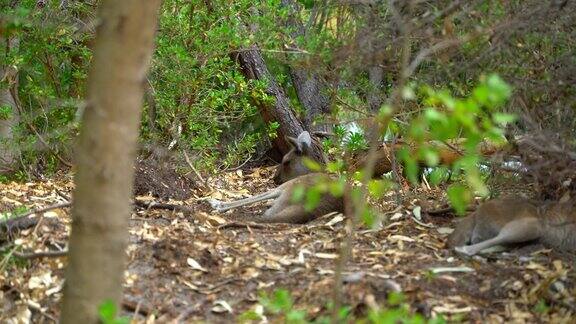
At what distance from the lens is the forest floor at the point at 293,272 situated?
5113mm

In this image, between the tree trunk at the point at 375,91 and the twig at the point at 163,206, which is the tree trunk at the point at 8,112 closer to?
the twig at the point at 163,206

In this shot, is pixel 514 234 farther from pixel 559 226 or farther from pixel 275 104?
pixel 275 104

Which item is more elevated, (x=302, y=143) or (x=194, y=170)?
(x=302, y=143)

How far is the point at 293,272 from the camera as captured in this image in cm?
572

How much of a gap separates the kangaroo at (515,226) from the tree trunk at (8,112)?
5.09 meters

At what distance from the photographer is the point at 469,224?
6266 mm

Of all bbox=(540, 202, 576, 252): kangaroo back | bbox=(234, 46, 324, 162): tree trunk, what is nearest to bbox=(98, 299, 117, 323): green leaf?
bbox=(540, 202, 576, 252): kangaroo back

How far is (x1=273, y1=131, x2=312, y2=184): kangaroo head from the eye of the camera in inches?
399

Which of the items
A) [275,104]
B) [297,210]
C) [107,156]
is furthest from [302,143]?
[107,156]

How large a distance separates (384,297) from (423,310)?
0.25 metres

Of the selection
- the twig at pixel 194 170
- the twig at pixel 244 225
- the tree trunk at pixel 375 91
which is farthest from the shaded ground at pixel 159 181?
the tree trunk at pixel 375 91

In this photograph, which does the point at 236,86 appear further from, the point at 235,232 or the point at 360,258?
the point at 360,258

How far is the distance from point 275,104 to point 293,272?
574 cm

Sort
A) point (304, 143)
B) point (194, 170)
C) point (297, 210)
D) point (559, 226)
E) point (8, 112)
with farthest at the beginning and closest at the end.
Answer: point (304, 143) < point (194, 170) < point (8, 112) < point (297, 210) < point (559, 226)
